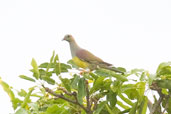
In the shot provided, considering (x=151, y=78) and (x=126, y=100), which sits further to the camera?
(x=126, y=100)

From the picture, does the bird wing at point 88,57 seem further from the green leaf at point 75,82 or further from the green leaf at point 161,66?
the green leaf at point 161,66

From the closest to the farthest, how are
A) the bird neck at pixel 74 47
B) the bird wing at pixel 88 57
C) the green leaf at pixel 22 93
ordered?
the green leaf at pixel 22 93 → the bird wing at pixel 88 57 → the bird neck at pixel 74 47

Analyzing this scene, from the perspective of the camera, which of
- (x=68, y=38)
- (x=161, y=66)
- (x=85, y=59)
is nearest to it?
(x=161, y=66)

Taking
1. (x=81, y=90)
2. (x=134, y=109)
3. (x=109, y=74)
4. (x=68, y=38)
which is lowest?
(x=134, y=109)

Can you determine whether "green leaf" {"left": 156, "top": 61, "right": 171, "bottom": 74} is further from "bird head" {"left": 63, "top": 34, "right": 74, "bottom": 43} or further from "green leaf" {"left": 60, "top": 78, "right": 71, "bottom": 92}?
"bird head" {"left": 63, "top": 34, "right": 74, "bottom": 43}

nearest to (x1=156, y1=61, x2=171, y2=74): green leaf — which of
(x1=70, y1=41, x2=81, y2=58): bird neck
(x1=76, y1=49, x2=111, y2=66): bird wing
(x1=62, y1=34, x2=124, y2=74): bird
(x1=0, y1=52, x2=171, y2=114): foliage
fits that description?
(x1=0, y1=52, x2=171, y2=114): foliage

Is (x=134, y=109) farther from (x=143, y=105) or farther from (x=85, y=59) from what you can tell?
(x=85, y=59)

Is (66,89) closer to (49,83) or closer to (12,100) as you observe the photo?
(49,83)

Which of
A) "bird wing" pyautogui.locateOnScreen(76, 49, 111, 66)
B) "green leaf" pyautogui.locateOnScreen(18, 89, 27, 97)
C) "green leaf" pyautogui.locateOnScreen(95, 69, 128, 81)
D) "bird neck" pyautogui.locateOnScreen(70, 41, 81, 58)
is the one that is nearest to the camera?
"green leaf" pyautogui.locateOnScreen(95, 69, 128, 81)

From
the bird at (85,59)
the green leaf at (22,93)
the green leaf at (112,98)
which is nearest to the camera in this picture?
the green leaf at (112,98)

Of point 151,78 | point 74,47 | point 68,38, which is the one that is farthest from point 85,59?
point 151,78

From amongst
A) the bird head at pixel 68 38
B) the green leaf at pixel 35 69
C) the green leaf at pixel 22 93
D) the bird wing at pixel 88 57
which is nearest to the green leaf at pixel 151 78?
the green leaf at pixel 35 69

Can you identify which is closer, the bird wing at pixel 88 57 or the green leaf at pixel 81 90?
the green leaf at pixel 81 90

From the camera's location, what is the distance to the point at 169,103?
2.18 m
